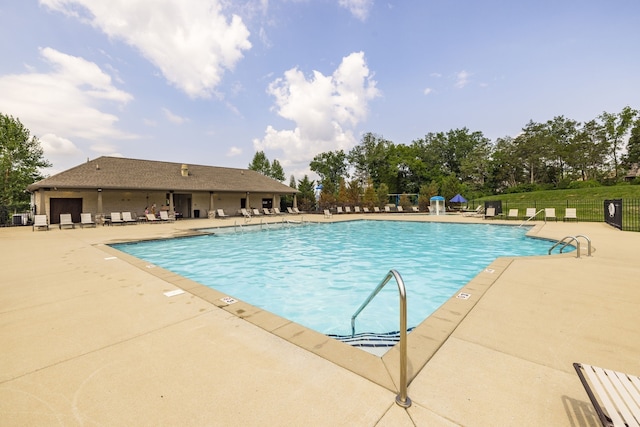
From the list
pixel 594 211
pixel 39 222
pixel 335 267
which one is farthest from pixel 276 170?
pixel 335 267

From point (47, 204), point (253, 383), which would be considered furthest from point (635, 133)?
point (47, 204)

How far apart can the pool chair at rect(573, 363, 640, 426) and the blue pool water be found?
3.26 metres

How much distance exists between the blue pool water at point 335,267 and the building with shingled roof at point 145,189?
38.2 feet

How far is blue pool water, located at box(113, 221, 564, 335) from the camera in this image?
18.9 feet

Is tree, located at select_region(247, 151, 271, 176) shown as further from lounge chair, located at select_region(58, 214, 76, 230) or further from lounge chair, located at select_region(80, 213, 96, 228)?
lounge chair, located at select_region(58, 214, 76, 230)

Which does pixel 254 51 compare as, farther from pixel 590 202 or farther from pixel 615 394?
pixel 590 202

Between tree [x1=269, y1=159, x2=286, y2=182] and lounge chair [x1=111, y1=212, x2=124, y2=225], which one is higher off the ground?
tree [x1=269, y1=159, x2=286, y2=182]

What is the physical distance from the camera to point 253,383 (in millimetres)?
2281

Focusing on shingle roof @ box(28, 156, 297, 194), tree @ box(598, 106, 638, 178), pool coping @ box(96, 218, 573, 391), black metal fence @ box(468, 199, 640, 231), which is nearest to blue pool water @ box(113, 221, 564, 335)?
pool coping @ box(96, 218, 573, 391)

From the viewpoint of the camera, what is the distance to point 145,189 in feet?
67.8

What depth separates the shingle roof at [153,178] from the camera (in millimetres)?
18984

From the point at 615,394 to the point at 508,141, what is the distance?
61.1m

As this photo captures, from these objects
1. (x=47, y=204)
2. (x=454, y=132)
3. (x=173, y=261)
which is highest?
(x=454, y=132)

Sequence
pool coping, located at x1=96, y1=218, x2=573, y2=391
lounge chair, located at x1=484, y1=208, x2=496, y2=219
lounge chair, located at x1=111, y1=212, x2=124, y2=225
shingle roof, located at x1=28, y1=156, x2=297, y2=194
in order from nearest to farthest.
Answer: pool coping, located at x1=96, y1=218, x2=573, y2=391
lounge chair, located at x1=111, y1=212, x2=124, y2=225
shingle roof, located at x1=28, y1=156, x2=297, y2=194
lounge chair, located at x1=484, y1=208, x2=496, y2=219
